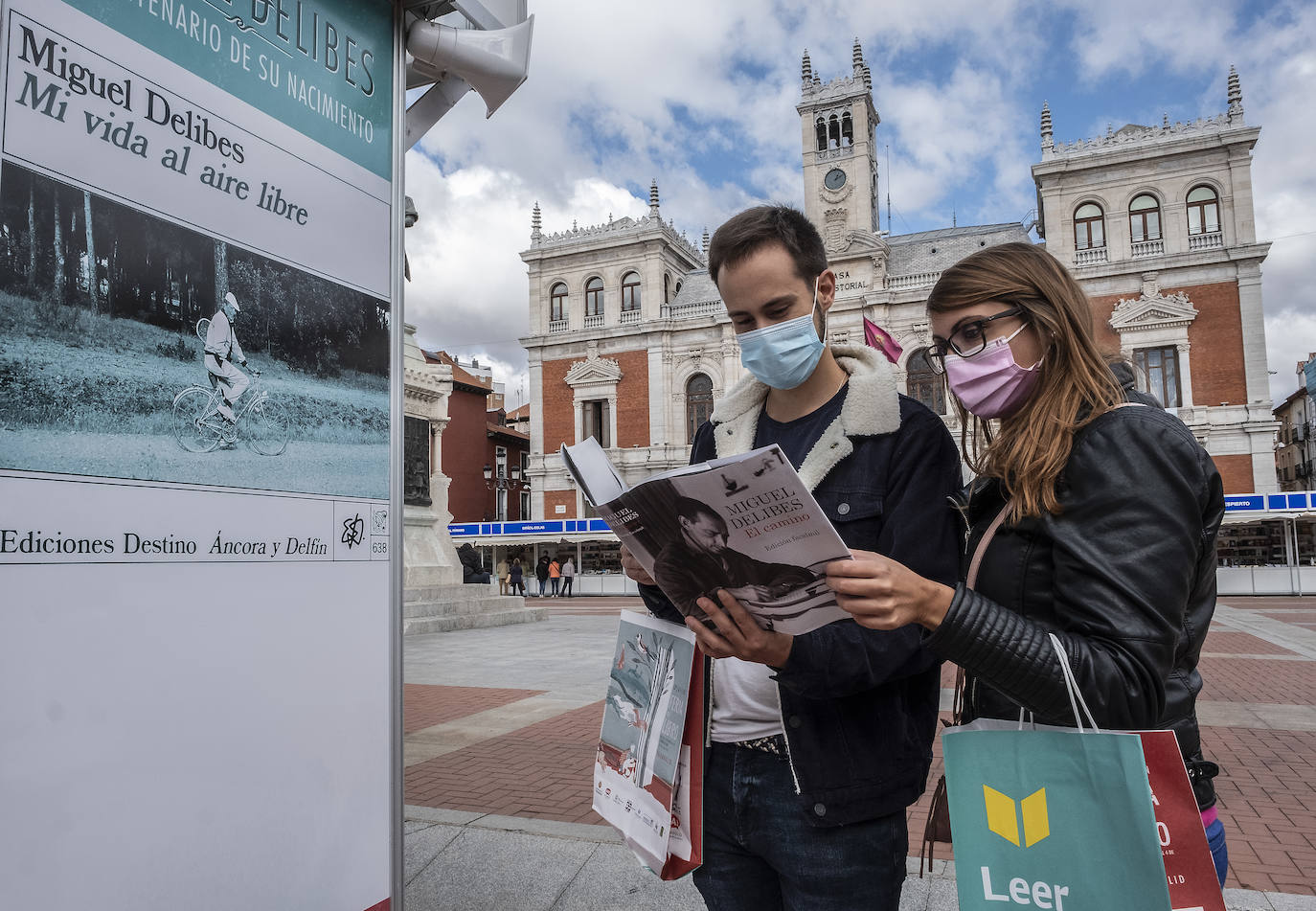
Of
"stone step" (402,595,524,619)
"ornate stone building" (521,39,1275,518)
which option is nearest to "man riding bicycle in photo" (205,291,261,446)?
"stone step" (402,595,524,619)

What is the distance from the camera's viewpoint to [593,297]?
134 feet

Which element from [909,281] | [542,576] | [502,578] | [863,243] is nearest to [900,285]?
[909,281]

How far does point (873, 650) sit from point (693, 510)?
1.47ft

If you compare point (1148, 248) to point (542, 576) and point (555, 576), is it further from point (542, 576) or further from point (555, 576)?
point (542, 576)

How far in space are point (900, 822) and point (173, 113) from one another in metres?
2.07

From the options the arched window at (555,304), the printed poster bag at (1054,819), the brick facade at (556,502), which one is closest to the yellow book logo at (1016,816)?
the printed poster bag at (1054,819)

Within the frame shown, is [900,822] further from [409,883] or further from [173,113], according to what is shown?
[409,883]

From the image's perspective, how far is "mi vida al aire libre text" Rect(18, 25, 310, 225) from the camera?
152 cm

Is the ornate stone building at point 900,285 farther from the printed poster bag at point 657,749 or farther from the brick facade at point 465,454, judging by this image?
the printed poster bag at point 657,749

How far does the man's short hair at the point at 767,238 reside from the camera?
1.80 m

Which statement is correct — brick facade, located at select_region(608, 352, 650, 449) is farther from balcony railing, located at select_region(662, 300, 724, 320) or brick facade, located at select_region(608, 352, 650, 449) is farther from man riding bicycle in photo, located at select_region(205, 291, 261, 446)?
man riding bicycle in photo, located at select_region(205, 291, 261, 446)

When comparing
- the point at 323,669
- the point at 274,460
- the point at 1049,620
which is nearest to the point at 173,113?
the point at 274,460

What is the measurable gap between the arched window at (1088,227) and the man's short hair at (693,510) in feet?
118

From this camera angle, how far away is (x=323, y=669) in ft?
6.88
